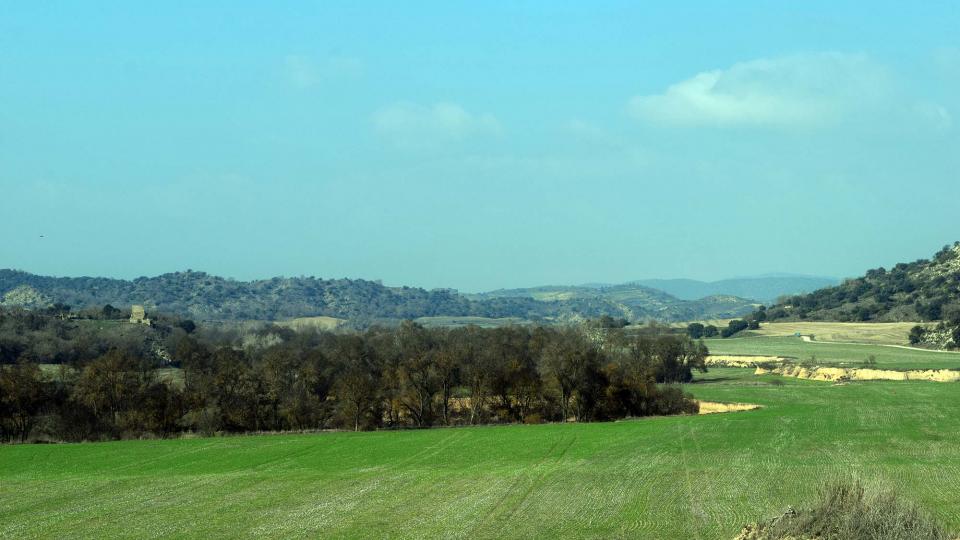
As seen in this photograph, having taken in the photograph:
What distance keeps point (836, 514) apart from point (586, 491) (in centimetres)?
1614

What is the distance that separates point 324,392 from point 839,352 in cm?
7524

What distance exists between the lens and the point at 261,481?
144ft

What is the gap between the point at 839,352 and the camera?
421 ft

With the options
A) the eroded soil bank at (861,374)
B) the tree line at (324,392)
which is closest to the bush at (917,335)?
the eroded soil bank at (861,374)

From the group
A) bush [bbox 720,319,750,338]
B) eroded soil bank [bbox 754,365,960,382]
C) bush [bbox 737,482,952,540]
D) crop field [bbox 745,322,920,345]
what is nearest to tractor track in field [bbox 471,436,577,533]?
bush [bbox 737,482,952,540]

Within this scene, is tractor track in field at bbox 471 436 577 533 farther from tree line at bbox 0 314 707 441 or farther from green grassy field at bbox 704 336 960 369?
green grassy field at bbox 704 336 960 369

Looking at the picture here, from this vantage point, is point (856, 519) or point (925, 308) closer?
point (856, 519)

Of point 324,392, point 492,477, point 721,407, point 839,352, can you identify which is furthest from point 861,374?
point 492,477

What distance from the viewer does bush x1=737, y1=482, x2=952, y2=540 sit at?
21.5 meters

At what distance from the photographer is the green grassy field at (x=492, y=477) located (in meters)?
31.8

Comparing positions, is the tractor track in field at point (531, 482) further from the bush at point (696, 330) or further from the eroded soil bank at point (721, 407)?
the bush at point (696, 330)

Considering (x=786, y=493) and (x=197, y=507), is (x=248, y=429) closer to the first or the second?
(x=197, y=507)

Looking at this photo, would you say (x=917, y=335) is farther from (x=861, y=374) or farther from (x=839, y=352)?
(x=861, y=374)

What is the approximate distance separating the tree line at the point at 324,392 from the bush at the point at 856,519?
183 ft
